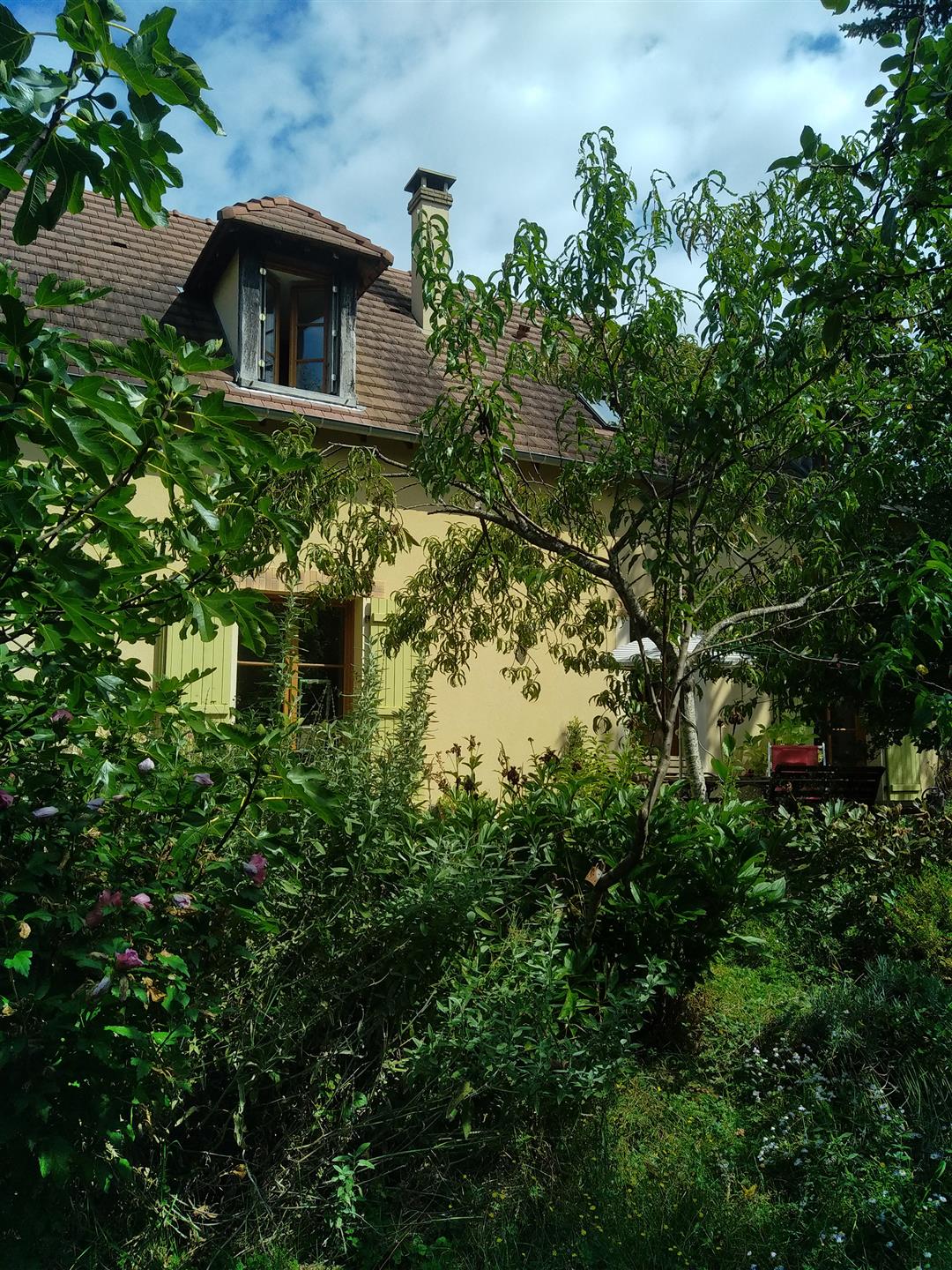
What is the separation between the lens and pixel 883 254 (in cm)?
344

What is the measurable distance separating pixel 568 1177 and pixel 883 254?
313 centimetres

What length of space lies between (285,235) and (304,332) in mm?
827

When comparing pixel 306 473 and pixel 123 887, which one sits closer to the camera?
pixel 123 887

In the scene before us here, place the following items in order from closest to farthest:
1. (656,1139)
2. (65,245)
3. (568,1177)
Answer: (568,1177) < (656,1139) < (65,245)

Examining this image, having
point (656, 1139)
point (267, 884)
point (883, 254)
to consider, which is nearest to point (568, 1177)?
point (656, 1139)

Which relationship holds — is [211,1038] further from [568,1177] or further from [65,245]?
[65,245]

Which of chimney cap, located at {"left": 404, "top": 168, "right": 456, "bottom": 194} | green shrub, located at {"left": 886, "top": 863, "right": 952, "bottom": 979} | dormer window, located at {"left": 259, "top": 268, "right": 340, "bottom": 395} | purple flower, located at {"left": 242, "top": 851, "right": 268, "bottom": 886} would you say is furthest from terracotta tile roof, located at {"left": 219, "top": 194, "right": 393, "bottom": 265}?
purple flower, located at {"left": 242, "top": 851, "right": 268, "bottom": 886}

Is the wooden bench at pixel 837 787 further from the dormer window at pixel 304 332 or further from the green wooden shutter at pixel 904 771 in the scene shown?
the dormer window at pixel 304 332

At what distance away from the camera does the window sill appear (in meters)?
9.03

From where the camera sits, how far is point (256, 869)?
2.77 metres

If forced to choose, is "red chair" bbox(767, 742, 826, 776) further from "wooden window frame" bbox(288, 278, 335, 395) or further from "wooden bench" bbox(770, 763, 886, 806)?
"wooden window frame" bbox(288, 278, 335, 395)

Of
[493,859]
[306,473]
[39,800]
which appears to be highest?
[306,473]

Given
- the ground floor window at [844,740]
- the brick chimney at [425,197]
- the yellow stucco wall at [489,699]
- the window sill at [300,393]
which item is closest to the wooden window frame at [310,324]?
the window sill at [300,393]

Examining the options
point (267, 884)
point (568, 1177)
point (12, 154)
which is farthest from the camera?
point (568, 1177)
